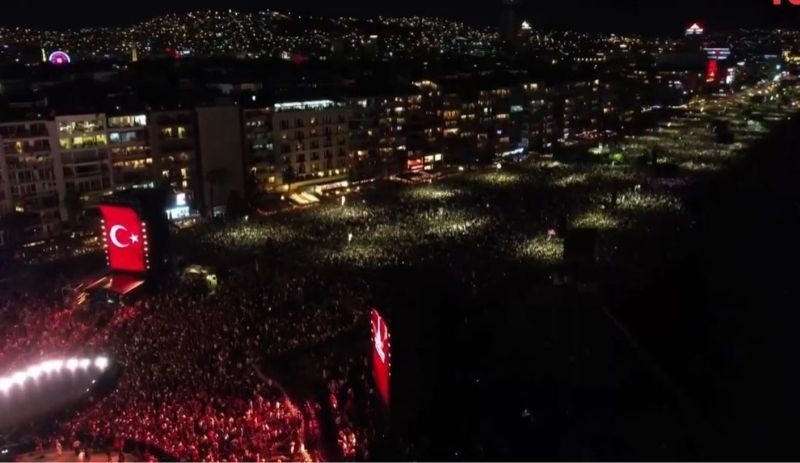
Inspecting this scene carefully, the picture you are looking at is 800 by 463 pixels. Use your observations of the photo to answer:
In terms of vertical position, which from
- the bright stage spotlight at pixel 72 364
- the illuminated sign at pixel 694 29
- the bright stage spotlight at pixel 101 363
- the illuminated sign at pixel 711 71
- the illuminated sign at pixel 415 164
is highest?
the illuminated sign at pixel 694 29

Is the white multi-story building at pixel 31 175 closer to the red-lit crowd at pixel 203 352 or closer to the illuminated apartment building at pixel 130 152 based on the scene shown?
the illuminated apartment building at pixel 130 152

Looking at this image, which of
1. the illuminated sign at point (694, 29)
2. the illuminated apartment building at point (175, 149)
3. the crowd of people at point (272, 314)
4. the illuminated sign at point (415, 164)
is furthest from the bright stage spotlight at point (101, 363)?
the illuminated sign at point (694, 29)

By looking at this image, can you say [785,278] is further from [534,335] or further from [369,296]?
[369,296]

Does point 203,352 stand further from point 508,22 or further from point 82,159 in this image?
point 508,22

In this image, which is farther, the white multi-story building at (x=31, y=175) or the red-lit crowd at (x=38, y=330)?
the white multi-story building at (x=31, y=175)

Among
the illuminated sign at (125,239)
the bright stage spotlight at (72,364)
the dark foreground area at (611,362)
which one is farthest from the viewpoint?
the illuminated sign at (125,239)

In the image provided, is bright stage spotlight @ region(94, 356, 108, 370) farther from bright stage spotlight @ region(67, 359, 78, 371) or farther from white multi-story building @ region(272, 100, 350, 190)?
white multi-story building @ region(272, 100, 350, 190)
